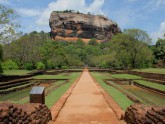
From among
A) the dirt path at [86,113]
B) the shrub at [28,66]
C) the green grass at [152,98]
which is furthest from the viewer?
the shrub at [28,66]

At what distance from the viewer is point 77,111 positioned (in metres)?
9.51

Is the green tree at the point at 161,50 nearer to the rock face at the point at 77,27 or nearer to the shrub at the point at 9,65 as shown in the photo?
the shrub at the point at 9,65

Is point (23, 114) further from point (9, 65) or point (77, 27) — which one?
point (77, 27)

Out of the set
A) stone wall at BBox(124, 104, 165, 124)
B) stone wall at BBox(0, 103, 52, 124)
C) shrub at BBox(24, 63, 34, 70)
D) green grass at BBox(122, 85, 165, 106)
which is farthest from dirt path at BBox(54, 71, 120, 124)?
shrub at BBox(24, 63, 34, 70)

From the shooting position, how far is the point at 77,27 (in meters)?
154

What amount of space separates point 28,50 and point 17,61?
3.06 meters

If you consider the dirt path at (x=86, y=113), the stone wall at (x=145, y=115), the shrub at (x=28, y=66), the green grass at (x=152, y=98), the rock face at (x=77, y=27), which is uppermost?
the rock face at (x=77, y=27)

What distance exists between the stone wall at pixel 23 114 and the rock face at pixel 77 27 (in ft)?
474

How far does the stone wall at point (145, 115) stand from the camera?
225 inches

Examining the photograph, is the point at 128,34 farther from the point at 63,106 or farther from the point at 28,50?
the point at 63,106

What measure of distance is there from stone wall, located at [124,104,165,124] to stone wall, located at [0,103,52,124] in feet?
7.95

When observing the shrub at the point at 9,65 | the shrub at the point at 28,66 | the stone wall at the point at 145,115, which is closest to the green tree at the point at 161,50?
the shrub at the point at 28,66

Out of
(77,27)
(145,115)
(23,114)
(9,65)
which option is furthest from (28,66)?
(77,27)

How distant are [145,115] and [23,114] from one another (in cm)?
302
